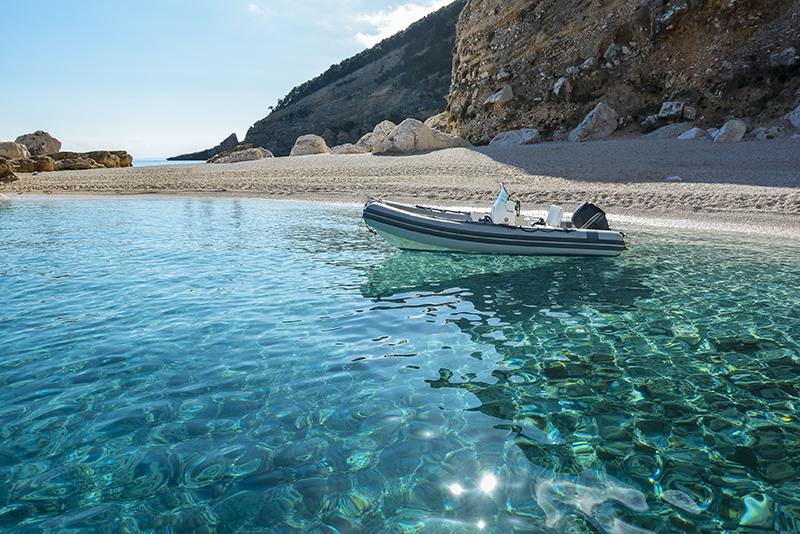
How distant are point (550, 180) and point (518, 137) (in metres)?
9.16

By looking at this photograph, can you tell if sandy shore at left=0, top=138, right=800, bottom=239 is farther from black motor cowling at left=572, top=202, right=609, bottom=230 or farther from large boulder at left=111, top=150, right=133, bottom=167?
large boulder at left=111, top=150, right=133, bottom=167

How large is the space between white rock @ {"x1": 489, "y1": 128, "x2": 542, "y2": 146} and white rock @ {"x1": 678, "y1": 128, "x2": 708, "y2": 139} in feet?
22.0

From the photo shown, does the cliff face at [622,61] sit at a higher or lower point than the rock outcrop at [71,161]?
higher

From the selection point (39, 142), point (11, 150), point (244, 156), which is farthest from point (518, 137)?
point (39, 142)

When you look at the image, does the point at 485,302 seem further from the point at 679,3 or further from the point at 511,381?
the point at 679,3

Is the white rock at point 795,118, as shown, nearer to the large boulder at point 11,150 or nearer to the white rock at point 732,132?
the white rock at point 732,132

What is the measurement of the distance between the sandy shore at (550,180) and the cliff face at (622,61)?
509 cm

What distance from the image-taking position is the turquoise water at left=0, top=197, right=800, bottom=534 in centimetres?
221

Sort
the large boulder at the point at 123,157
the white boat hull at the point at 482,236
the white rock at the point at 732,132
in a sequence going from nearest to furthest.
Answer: the white boat hull at the point at 482,236
the white rock at the point at 732,132
the large boulder at the point at 123,157

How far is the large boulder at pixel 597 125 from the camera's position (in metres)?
21.9

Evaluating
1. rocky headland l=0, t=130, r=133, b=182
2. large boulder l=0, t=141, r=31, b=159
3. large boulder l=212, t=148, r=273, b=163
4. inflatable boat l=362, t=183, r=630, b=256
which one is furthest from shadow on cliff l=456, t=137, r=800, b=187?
large boulder l=0, t=141, r=31, b=159

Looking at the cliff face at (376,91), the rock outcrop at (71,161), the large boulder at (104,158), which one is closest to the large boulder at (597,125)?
the rock outcrop at (71,161)

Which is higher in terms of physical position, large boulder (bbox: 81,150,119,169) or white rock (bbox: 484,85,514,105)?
white rock (bbox: 484,85,514,105)

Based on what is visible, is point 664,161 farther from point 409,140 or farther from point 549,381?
point 549,381
